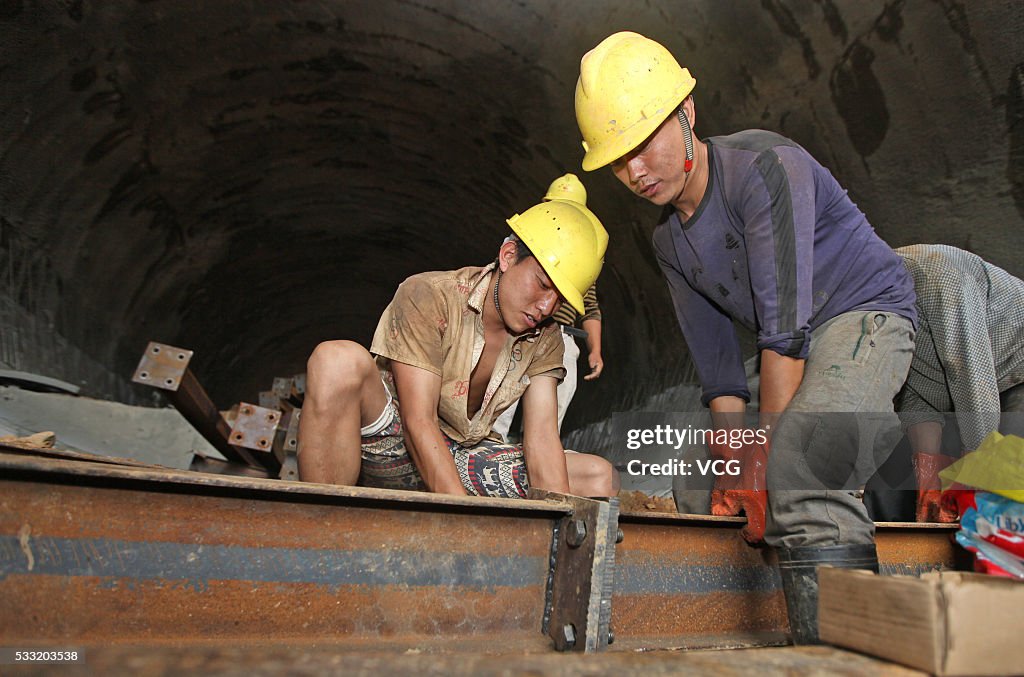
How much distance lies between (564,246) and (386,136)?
352 cm

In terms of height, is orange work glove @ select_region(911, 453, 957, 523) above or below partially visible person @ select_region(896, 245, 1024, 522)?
below

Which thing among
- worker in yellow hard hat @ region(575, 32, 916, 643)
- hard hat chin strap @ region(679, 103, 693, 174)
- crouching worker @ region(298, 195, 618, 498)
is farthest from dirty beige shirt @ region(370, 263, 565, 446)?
hard hat chin strap @ region(679, 103, 693, 174)

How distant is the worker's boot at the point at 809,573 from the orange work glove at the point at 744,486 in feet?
0.92

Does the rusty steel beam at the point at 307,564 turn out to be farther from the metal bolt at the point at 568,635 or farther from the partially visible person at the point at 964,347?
the partially visible person at the point at 964,347

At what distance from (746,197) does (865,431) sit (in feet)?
2.70

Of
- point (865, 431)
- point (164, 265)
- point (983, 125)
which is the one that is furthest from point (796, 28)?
point (164, 265)

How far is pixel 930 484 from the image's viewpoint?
2893 mm

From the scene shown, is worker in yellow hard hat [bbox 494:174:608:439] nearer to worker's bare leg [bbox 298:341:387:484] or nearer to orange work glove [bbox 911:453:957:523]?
worker's bare leg [bbox 298:341:387:484]

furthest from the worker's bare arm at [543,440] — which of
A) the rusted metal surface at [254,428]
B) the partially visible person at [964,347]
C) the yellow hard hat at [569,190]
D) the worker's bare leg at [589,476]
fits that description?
the rusted metal surface at [254,428]

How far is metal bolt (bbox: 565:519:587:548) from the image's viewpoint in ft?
5.00

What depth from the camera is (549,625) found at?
1570 millimetres

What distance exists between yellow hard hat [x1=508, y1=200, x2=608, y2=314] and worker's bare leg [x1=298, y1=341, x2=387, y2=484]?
75 centimetres

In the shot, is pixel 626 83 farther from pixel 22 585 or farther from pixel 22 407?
pixel 22 407

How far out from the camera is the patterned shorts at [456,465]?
2709mm
